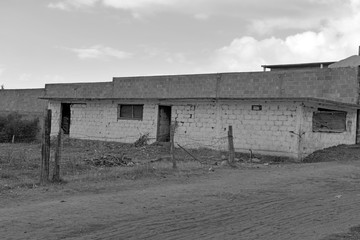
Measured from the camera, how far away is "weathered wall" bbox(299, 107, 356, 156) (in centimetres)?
1983

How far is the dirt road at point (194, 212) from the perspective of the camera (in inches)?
261

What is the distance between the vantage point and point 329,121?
22016mm

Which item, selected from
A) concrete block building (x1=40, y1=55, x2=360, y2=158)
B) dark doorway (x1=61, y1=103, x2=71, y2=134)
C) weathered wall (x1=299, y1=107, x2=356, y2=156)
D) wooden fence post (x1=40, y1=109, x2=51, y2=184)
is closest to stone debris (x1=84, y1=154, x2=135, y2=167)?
wooden fence post (x1=40, y1=109, x2=51, y2=184)

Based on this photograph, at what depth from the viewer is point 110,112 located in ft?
87.7

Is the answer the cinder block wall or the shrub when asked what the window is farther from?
the shrub

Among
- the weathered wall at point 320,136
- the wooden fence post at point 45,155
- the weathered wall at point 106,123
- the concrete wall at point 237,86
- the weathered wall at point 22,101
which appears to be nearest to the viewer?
the wooden fence post at point 45,155

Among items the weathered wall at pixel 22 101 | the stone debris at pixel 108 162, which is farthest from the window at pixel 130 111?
the weathered wall at pixel 22 101

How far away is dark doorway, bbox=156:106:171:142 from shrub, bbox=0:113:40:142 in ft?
37.9

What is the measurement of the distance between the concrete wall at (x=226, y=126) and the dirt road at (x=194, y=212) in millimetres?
7637

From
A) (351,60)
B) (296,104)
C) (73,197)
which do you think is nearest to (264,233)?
(73,197)

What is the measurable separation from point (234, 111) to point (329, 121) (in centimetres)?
486

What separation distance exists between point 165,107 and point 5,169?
13.1 meters

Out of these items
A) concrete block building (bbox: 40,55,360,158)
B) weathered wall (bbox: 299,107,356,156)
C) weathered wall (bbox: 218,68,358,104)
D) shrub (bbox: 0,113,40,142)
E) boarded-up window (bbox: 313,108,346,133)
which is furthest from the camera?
shrub (bbox: 0,113,40,142)

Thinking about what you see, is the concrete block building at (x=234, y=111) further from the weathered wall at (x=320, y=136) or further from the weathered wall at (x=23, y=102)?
the weathered wall at (x=23, y=102)
